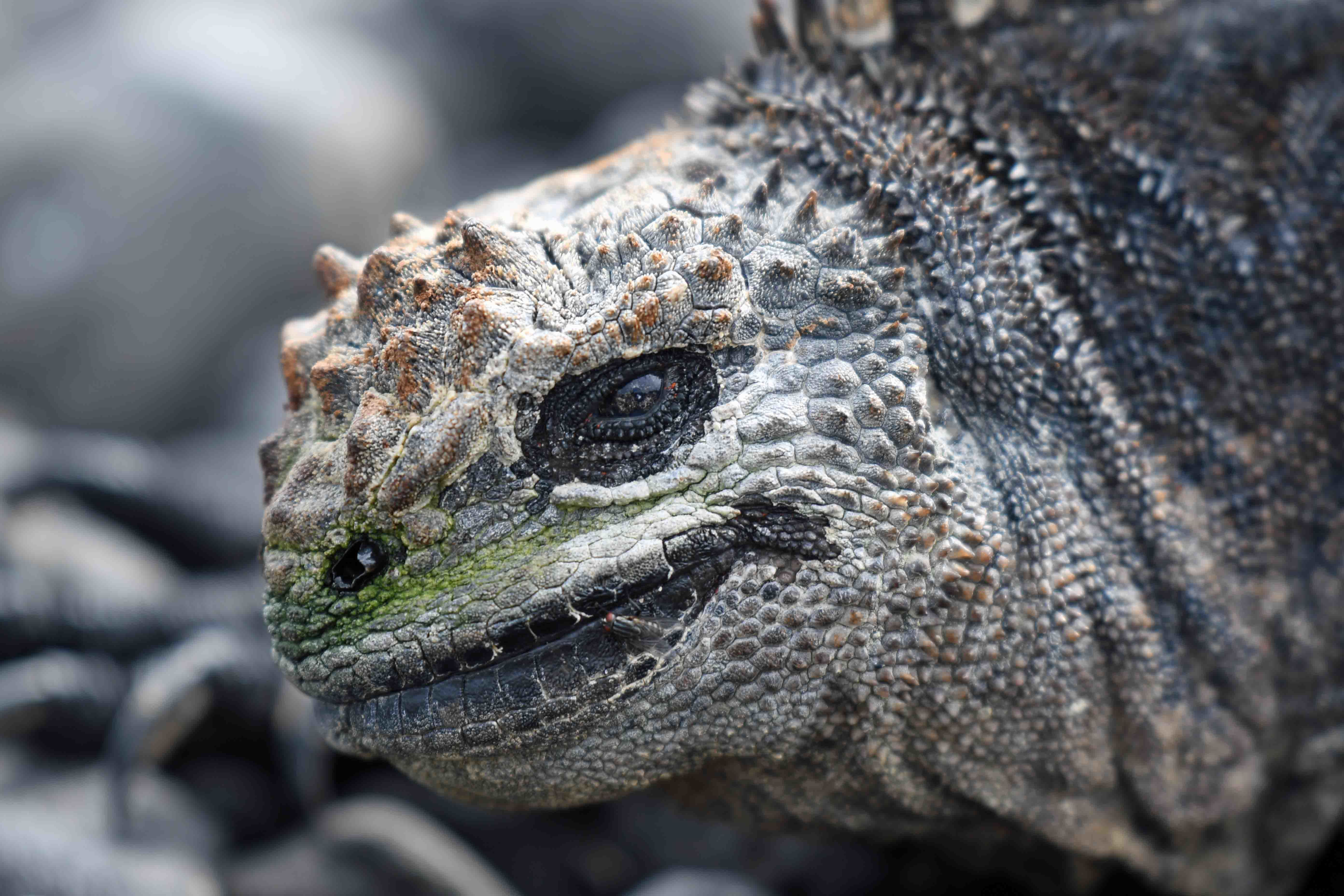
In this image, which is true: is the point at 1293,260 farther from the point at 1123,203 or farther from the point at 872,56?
the point at 872,56

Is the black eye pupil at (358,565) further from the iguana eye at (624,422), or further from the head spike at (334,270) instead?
the head spike at (334,270)

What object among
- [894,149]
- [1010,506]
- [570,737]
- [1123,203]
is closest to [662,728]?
[570,737]

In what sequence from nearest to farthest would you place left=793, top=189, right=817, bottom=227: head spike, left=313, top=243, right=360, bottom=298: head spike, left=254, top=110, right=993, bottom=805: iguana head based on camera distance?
1. left=254, top=110, right=993, bottom=805: iguana head
2. left=793, top=189, right=817, bottom=227: head spike
3. left=313, top=243, right=360, bottom=298: head spike

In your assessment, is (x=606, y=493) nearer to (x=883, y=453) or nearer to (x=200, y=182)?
(x=883, y=453)

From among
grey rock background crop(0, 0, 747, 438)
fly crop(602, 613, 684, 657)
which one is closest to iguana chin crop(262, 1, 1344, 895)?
fly crop(602, 613, 684, 657)

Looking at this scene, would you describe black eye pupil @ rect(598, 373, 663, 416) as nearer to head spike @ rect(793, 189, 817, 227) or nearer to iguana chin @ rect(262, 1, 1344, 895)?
iguana chin @ rect(262, 1, 1344, 895)

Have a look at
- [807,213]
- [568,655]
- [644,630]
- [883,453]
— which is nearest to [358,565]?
[568,655]
